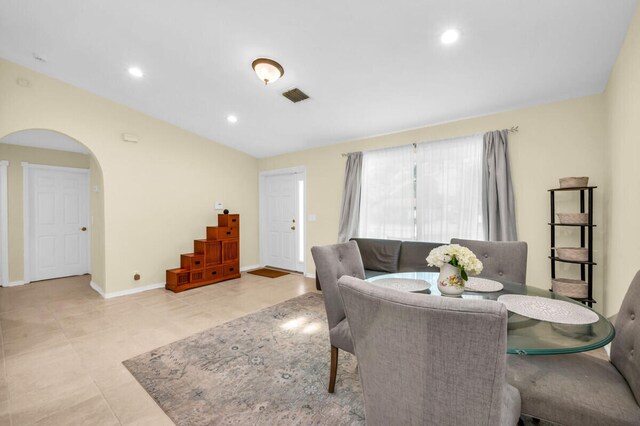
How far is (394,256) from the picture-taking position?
12.2 ft

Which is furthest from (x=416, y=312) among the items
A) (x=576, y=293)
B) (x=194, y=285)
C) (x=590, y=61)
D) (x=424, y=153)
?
(x=194, y=285)

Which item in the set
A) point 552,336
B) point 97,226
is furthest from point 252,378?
point 97,226

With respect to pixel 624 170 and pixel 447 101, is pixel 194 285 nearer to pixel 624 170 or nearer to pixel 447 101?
pixel 447 101

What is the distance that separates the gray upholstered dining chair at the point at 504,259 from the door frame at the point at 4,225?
660 cm

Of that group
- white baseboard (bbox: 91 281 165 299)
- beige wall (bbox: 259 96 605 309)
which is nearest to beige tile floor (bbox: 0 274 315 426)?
white baseboard (bbox: 91 281 165 299)

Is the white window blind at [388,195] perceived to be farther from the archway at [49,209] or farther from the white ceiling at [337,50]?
the archway at [49,209]

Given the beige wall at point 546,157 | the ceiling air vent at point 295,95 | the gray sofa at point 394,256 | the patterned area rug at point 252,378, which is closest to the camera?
the patterned area rug at point 252,378

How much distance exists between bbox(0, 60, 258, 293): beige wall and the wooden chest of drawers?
311mm

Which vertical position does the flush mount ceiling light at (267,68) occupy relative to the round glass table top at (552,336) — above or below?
above

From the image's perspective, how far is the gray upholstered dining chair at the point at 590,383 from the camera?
1.04 meters

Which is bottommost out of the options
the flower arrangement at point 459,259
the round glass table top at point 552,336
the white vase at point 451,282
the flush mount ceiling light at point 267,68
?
the round glass table top at point 552,336

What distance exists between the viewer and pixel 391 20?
6.82 ft

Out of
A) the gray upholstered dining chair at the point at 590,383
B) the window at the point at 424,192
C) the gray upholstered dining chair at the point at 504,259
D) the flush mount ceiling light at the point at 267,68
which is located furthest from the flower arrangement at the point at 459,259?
the flush mount ceiling light at the point at 267,68

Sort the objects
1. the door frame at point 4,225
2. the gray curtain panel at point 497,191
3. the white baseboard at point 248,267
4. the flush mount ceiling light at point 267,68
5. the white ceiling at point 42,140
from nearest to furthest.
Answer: the flush mount ceiling light at point 267,68 < the gray curtain panel at point 497,191 < the white ceiling at point 42,140 < the door frame at point 4,225 < the white baseboard at point 248,267
